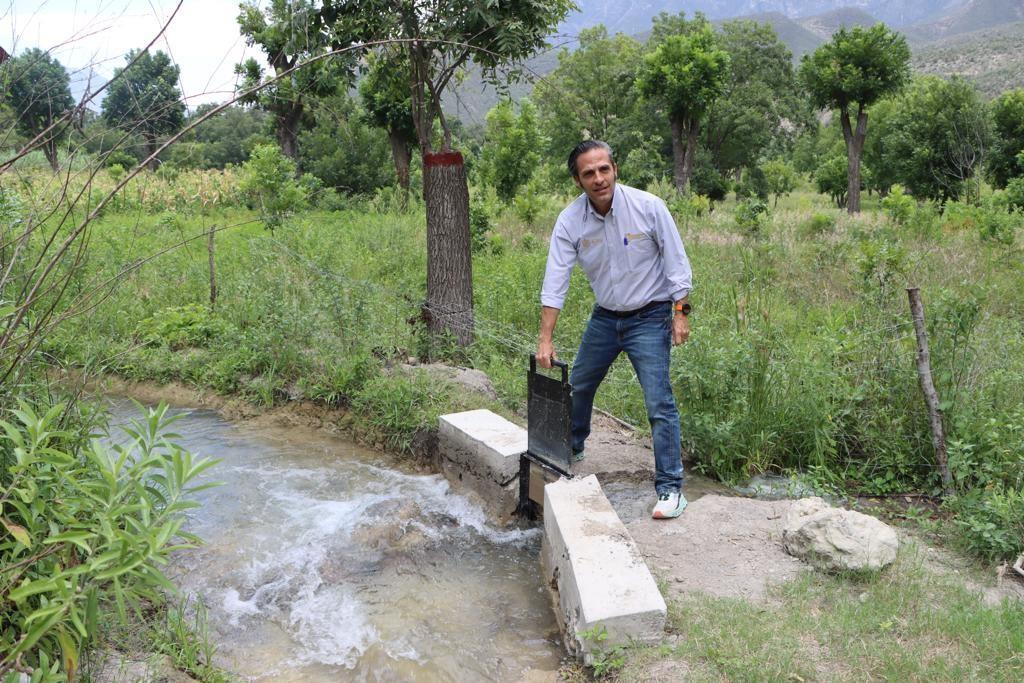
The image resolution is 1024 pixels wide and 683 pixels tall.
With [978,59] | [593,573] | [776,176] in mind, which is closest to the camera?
[593,573]

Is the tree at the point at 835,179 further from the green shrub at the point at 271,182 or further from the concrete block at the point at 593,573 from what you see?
the concrete block at the point at 593,573

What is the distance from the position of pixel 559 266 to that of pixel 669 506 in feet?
5.00

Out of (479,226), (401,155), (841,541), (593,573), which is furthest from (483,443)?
(401,155)

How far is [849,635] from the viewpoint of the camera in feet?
10.2

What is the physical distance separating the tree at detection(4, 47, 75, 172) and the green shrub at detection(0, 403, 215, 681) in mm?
1086

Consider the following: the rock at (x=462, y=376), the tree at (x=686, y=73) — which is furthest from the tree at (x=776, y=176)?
the rock at (x=462, y=376)

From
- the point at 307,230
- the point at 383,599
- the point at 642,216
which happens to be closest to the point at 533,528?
the point at 383,599

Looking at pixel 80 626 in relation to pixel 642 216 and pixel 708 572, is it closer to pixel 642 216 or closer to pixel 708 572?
pixel 708 572

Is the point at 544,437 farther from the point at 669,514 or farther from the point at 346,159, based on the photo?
the point at 346,159

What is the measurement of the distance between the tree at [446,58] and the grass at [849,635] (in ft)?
→ 16.0

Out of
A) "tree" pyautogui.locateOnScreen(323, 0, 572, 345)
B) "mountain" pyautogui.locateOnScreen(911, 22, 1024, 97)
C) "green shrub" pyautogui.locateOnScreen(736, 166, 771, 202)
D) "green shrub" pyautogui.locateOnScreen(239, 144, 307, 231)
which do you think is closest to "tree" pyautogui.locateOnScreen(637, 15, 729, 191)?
"green shrub" pyautogui.locateOnScreen(736, 166, 771, 202)

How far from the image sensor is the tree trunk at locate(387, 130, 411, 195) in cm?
2306

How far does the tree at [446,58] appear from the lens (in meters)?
6.80

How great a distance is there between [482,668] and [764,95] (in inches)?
1877
